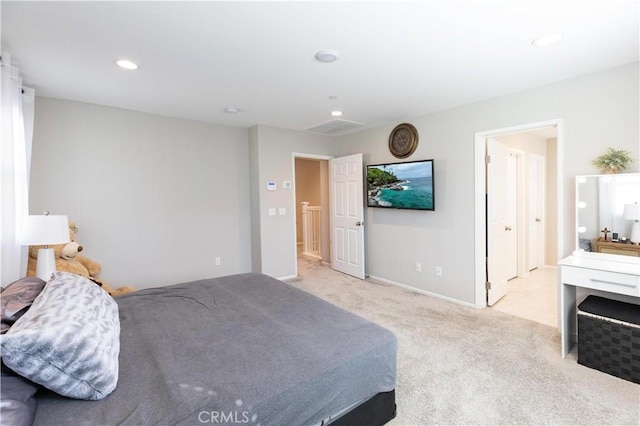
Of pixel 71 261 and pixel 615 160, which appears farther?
pixel 71 261

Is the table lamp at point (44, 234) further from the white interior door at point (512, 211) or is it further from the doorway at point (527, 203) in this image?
the white interior door at point (512, 211)

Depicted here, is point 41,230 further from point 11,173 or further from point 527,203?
point 527,203

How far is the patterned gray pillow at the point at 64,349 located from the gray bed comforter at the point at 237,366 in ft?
0.24

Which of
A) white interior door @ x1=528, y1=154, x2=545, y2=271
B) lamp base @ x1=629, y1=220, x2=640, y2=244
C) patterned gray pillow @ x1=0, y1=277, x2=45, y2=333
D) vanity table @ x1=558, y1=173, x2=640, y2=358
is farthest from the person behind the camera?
white interior door @ x1=528, y1=154, x2=545, y2=271

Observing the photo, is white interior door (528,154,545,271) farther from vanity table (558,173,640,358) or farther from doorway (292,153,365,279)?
doorway (292,153,365,279)

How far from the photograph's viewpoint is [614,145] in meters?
2.52

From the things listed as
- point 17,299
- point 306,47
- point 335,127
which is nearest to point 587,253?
point 306,47

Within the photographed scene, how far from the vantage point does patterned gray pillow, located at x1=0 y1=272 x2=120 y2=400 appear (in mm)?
1015

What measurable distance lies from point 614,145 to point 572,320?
5.07 feet

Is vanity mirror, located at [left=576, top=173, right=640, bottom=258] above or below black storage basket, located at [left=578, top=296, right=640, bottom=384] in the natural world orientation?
above

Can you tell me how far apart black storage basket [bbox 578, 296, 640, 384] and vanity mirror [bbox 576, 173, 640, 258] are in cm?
47

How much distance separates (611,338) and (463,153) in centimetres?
220

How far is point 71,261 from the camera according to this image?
3.02 m

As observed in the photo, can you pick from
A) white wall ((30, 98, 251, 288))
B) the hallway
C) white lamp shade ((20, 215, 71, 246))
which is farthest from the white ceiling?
the hallway
